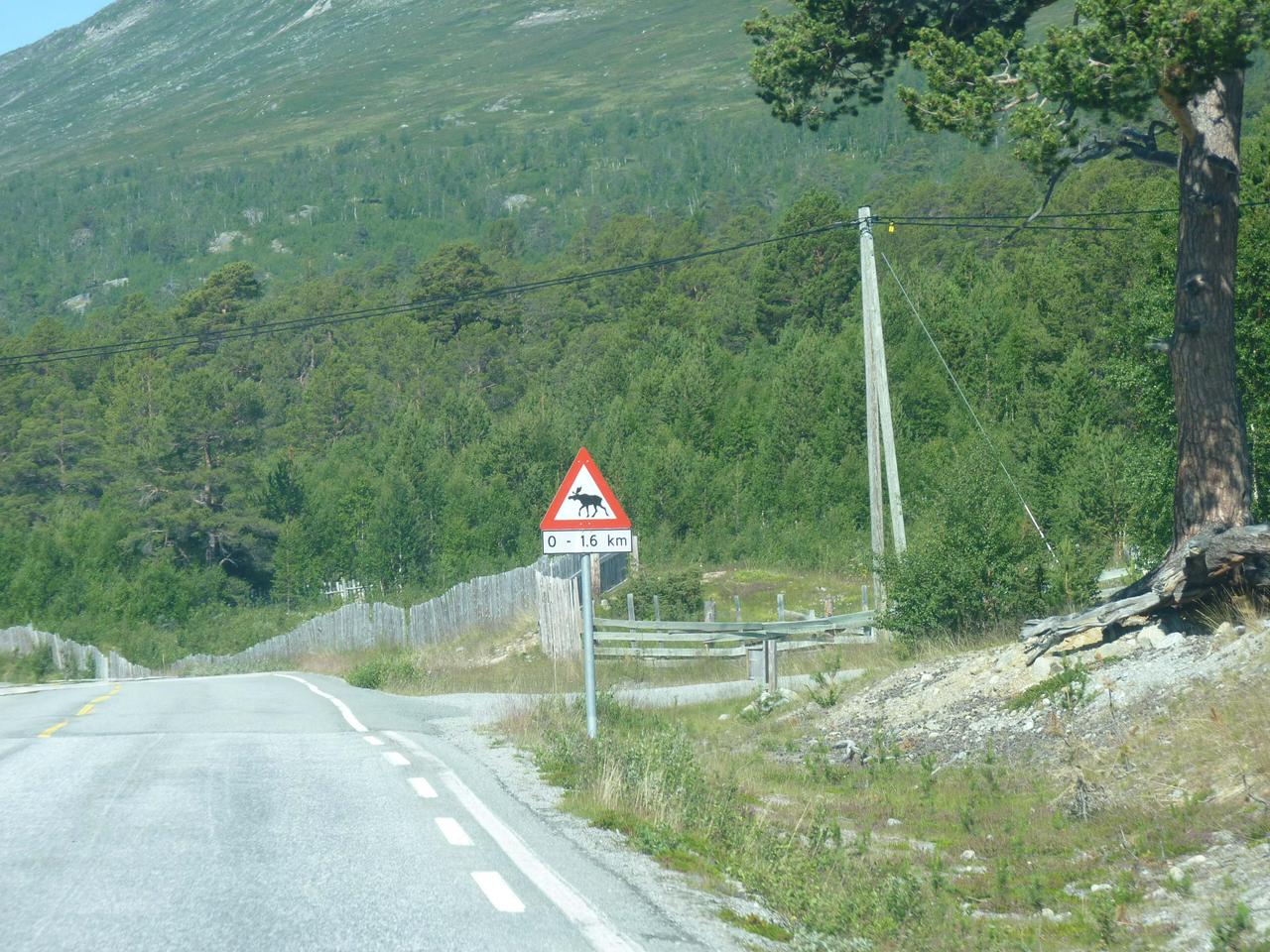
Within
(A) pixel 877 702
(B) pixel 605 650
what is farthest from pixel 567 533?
(B) pixel 605 650

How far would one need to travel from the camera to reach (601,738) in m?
12.4

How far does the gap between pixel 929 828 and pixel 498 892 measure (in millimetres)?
4645

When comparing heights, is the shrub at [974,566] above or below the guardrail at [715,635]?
above

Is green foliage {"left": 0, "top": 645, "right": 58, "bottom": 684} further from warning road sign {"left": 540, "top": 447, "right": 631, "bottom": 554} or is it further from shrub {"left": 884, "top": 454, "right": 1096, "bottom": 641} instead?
warning road sign {"left": 540, "top": 447, "right": 631, "bottom": 554}

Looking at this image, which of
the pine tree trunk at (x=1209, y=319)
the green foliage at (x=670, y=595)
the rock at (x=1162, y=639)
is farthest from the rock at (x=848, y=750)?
the green foliage at (x=670, y=595)

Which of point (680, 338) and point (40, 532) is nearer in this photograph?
point (680, 338)

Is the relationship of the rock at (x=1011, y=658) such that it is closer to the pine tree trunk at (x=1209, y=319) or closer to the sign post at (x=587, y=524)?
the pine tree trunk at (x=1209, y=319)

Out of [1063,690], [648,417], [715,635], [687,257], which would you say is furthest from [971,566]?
[648,417]

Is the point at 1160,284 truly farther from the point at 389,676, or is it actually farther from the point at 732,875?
the point at 732,875

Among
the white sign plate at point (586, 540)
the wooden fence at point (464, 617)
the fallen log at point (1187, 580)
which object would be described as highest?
the white sign plate at point (586, 540)

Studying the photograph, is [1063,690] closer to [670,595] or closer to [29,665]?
[670,595]

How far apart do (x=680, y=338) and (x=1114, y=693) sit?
63024 millimetres

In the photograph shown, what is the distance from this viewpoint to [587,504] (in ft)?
43.0

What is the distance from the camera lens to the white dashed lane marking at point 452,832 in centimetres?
880
